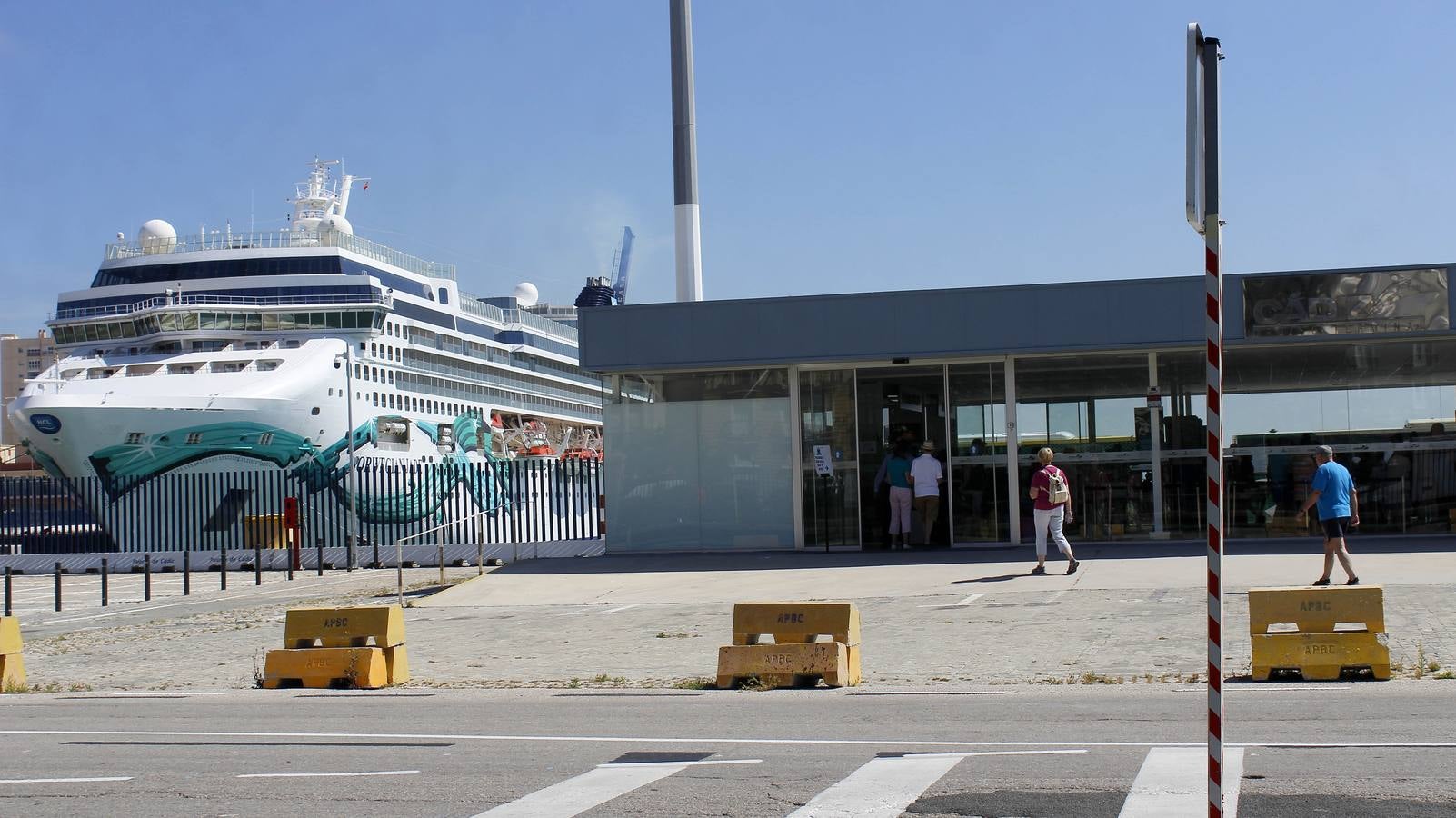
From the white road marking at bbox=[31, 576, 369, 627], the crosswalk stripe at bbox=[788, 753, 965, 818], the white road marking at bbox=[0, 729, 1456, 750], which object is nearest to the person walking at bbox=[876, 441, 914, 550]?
the white road marking at bbox=[31, 576, 369, 627]

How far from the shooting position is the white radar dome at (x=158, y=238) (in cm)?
5325

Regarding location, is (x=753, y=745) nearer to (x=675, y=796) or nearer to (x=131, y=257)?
(x=675, y=796)

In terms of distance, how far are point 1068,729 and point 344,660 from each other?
626 centimetres

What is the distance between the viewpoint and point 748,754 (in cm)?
736

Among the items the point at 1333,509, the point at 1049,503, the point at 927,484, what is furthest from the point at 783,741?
the point at 927,484

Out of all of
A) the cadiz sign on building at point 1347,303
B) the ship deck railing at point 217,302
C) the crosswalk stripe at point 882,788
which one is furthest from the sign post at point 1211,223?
the ship deck railing at point 217,302

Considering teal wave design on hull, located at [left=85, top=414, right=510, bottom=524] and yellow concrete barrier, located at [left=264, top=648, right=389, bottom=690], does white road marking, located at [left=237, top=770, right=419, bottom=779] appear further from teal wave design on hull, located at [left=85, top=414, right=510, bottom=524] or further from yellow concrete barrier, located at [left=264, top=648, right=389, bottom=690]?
teal wave design on hull, located at [left=85, top=414, right=510, bottom=524]

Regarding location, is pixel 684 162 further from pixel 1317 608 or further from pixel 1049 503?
pixel 1317 608

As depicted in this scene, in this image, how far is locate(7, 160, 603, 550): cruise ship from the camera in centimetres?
4016

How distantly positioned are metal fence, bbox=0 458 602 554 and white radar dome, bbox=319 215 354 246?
20.5 metres

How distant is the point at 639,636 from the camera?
1361 centimetres

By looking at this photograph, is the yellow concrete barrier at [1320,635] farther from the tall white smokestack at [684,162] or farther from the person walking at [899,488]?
the tall white smokestack at [684,162]

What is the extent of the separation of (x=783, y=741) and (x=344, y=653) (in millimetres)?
5009

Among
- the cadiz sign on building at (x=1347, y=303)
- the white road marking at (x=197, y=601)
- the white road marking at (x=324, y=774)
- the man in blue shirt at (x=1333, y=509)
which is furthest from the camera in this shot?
Result: the cadiz sign on building at (x=1347, y=303)
